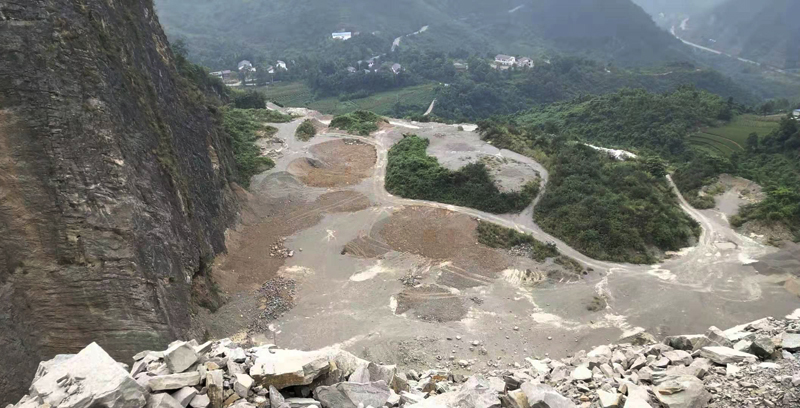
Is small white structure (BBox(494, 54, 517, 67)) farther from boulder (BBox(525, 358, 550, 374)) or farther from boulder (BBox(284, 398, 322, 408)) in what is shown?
boulder (BBox(284, 398, 322, 408))

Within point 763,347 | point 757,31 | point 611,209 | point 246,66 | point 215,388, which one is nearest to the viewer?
point 215,388

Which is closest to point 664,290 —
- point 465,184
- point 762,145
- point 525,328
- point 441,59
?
point 525,328

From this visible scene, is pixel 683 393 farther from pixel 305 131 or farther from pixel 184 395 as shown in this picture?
pixel 305 131

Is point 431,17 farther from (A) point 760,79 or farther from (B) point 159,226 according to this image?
(B) point 159,226

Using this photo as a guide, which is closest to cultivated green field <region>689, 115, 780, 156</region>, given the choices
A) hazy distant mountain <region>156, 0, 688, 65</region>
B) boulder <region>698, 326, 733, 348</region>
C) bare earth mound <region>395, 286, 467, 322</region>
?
bare earth mound <region>395, 286, 467, 322</region>

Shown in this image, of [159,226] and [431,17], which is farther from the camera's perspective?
[431,17]

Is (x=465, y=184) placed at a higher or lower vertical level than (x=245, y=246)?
higher

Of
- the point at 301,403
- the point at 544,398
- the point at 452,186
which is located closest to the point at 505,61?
the point at 452,186
